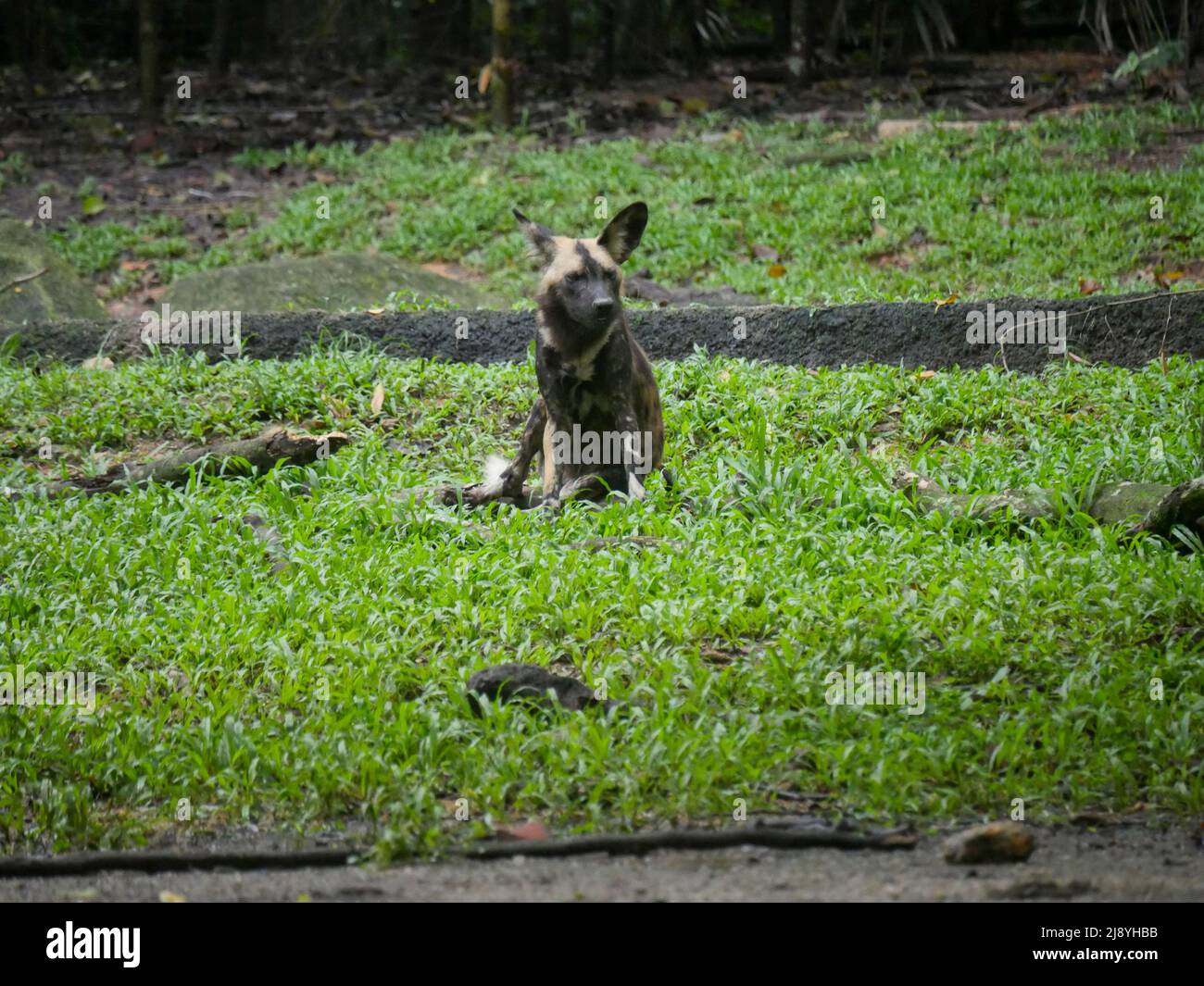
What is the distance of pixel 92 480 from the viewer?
781cm

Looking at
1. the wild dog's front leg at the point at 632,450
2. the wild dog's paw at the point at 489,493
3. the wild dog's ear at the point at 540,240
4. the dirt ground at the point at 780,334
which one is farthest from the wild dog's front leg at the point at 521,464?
the dirt ground at the point at 780,334

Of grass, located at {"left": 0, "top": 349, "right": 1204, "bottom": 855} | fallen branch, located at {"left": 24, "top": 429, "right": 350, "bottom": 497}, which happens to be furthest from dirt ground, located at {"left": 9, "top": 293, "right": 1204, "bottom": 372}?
fallen branch, located at {"left": 24, "top": 429, "right": 350, "bottom": 497}

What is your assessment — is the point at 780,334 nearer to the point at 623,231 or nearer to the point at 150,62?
the point at 623,231

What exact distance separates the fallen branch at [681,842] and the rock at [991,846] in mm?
178

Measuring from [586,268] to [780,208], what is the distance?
Answer: 306 inches

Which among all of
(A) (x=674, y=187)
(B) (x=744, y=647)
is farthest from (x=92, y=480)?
(A) (x=674, y=187)

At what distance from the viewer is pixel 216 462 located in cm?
777

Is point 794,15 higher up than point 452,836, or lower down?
higher up

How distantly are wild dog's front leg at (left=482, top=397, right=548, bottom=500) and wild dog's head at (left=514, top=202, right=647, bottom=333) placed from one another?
0.59 m

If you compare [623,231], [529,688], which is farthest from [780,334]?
[529,688]

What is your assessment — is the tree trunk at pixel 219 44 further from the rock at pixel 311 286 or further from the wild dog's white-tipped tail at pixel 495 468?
the wild dog's white-tipped tail at pixel 495 468

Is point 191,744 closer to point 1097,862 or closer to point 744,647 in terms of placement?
point 744,647

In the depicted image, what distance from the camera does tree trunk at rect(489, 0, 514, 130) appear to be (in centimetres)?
1683
